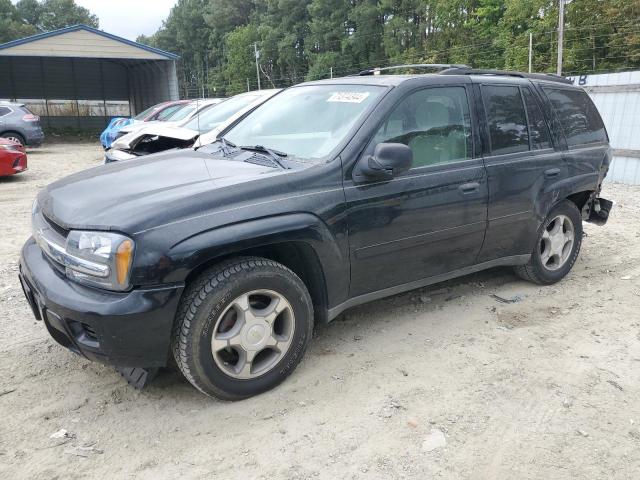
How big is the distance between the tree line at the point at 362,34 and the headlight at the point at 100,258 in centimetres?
2781

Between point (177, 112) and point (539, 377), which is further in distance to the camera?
point (177, 112)

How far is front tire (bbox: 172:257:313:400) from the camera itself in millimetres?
2906

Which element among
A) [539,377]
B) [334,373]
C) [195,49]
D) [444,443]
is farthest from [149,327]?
[195,49]

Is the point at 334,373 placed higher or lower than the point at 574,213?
lower

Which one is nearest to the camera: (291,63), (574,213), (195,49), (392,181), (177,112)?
(392,181)

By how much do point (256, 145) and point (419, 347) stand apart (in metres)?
1.82

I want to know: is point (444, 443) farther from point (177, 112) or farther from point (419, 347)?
point (177, 112)

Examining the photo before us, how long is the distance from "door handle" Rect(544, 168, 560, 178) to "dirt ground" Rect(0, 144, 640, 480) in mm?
1075

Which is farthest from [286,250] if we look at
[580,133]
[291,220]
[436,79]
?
[580,133]

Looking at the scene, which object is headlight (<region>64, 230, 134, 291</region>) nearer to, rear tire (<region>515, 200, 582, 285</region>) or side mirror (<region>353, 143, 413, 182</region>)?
side mirror (<region>353, 143, 413, 182</region>)

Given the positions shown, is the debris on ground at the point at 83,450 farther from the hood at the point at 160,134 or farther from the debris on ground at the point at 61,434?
the hood at the point at 160,134

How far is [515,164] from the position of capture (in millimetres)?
4297

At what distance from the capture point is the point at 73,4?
93.4 meters

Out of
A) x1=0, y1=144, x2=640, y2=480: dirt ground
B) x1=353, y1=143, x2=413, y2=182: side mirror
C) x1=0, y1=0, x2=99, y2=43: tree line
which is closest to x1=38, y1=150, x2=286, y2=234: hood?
x1=353, y1=143, x2=413, y2=182: side mirror
